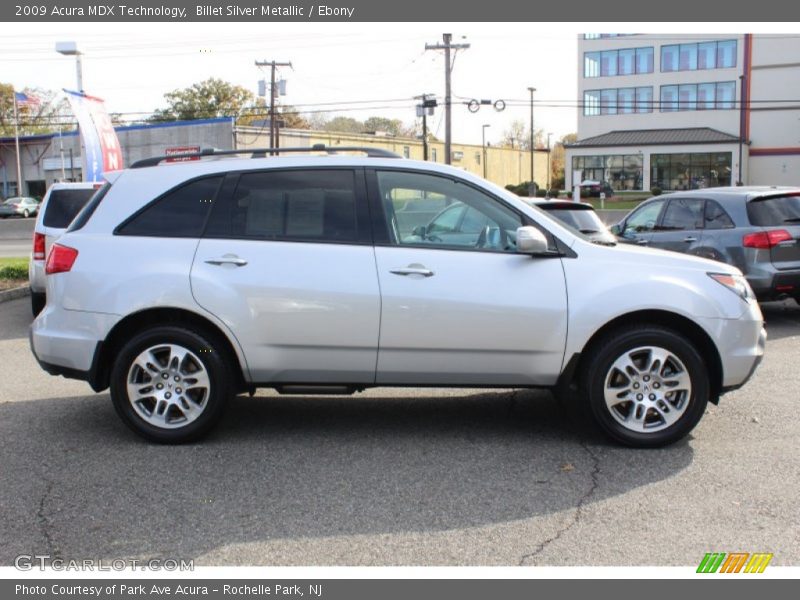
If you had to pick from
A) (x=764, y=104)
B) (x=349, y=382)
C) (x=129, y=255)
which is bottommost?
(x=349, y=382)

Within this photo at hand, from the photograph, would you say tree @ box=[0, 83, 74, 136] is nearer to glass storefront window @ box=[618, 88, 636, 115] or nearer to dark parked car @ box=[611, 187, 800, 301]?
A: glass storefront window @ box=[618, 88, 636, 115]

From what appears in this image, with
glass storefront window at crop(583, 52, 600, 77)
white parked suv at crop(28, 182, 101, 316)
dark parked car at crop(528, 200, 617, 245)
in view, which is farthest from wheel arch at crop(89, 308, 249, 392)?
glass storefront window at crop(583, 52, 600, 77)

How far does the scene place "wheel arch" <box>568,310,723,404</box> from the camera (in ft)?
18.1

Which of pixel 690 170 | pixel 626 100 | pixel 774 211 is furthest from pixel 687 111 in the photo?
pixel 774 211

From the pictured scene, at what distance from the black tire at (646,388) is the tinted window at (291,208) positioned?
182 cm

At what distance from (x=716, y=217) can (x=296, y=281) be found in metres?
7.08

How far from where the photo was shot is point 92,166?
21.0m

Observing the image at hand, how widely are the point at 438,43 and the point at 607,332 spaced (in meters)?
40.3

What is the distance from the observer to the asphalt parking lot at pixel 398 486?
4.09 metres

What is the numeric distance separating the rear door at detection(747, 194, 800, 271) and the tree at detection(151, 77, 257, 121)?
7510 centimetres

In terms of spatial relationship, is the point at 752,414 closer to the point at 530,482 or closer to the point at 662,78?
the point at 530,482

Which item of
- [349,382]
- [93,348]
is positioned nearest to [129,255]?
[93,348]

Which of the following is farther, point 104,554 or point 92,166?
point 92,166

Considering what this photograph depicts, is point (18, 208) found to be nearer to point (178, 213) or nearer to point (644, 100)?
point (644, 100)
